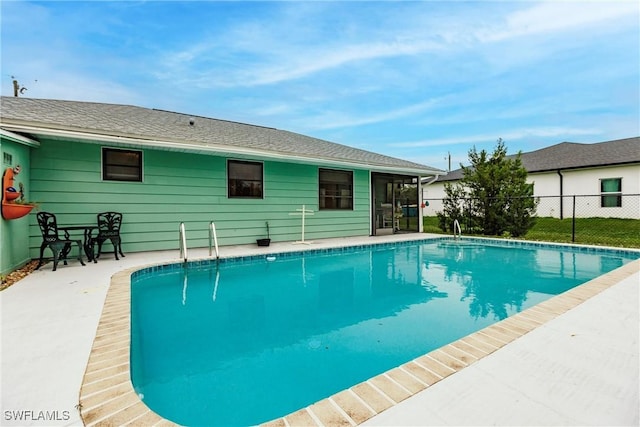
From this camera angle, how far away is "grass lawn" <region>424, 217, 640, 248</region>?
9.16 metres

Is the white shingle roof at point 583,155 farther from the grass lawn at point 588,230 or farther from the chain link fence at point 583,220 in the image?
the grass lawn at point 588,230

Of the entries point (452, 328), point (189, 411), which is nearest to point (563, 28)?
point (452, 328)

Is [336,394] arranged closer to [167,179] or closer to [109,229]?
[109,229]

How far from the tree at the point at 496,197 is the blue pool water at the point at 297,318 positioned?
3.01m

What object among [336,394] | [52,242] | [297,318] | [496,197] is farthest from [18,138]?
[496,197]

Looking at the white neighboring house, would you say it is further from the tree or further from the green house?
the green house

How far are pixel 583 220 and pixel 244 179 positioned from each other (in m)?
14.3

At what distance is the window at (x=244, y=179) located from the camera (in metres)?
7.81

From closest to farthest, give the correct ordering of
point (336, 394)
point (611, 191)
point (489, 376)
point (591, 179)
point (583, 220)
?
point (336, 394), point (489, 376), point (583, 220), point (611, 191), point (591, 179)

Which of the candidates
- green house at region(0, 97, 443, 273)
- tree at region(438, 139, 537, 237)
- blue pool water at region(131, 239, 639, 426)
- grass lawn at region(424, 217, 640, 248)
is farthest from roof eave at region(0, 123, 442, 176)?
grass lawn at region(424, 217, 640, 248)

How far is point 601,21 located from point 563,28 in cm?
81

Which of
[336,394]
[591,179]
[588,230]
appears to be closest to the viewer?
[336,394]

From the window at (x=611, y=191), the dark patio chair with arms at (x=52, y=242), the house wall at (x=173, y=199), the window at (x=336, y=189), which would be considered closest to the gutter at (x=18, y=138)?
the house wall at (x=173, y=199)

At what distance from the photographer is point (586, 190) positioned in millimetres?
13938
